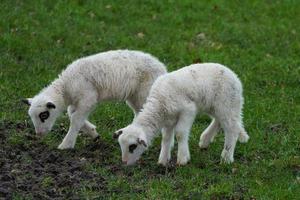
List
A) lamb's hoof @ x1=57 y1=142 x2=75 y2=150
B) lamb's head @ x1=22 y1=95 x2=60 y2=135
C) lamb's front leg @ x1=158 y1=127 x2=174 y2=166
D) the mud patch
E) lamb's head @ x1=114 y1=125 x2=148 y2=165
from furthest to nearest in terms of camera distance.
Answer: lamb's hoof @ x1=57 y1=142 x2=75 y2=150 → lamb's head @ x1=22 y1=95 x2=60 y2=135 → lamb's front leg @ x1=158 y1=127 x2=174 y2=166 → lamb's head @ x1=114 y1=125 x2=148 y2=165 → the mud patch

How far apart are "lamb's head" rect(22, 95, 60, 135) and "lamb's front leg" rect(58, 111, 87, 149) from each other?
0.26m

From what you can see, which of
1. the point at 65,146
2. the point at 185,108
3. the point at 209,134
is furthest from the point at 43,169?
the point at 209,134

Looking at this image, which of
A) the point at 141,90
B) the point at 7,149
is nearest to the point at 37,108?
A: the point at 7,149

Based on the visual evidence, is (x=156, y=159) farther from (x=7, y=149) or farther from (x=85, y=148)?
(x=7, y=149)

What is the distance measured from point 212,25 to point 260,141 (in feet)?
23.6

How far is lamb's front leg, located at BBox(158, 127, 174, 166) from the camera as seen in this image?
9.84 m

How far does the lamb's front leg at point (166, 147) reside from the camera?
9.84 m

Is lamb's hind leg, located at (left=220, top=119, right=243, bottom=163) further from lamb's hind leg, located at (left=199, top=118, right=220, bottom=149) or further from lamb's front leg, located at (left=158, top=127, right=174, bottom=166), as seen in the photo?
lamb's front leg, located at (left=158, top=127, right=174, bottom=166)

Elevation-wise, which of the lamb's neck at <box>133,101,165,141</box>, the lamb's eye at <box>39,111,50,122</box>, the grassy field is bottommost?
the grassy field

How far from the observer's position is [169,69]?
1473 cm

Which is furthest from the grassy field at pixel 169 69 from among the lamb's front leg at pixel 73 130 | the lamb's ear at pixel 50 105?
the lamb's ear at pixel 50 105

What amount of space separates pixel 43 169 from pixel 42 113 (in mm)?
1304

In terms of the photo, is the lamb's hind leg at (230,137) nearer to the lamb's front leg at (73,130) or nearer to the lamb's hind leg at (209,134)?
the lamb's hind leg at (209,134)

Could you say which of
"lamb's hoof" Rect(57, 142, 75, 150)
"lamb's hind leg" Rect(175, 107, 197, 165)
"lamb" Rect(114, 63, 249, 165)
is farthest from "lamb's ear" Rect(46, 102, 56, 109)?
"lamb's hind leg" Rect(175, 107, 197, 165)
